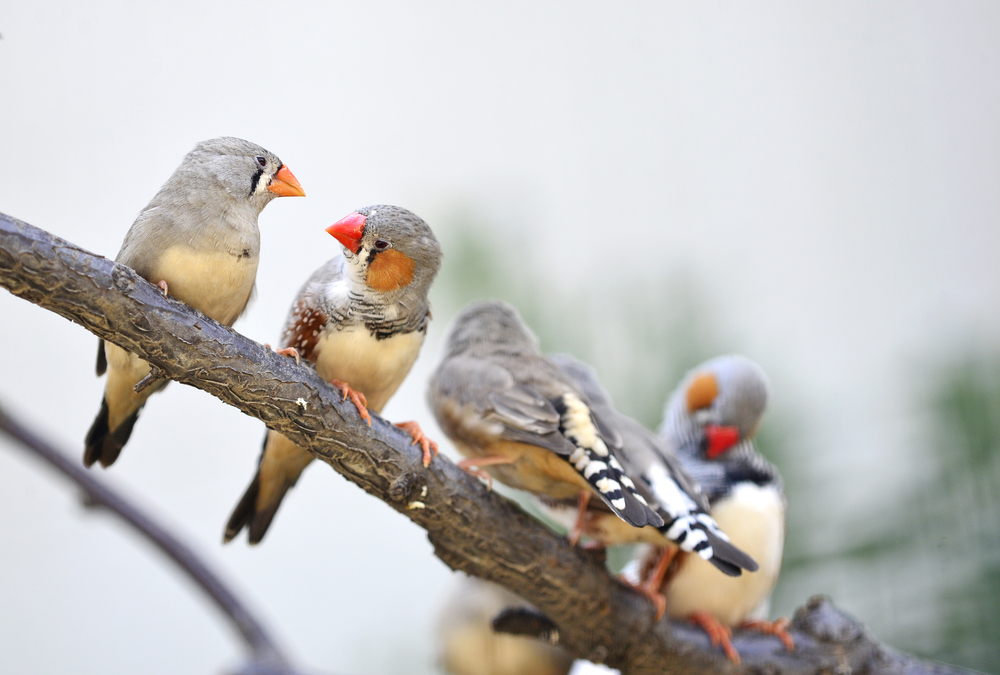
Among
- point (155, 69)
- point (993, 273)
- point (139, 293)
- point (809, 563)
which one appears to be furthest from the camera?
point (993, 273)

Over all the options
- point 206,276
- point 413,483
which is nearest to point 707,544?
point 413,483

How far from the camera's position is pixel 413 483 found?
113 cm

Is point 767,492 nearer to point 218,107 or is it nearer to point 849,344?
point 218,107

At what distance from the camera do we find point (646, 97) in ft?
9.28

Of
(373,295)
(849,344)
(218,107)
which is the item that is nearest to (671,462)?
(373,295)

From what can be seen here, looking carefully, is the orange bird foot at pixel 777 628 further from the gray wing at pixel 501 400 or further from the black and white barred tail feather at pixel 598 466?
the gray wing at pixel 501 400

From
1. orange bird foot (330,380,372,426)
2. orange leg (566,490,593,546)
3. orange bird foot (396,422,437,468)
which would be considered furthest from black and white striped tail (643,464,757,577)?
orange bird foot (330,380,372,426)

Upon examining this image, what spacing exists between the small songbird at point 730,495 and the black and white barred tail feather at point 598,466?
46cm

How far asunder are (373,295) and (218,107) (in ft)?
1.49

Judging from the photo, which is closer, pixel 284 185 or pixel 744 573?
pixel 284 185

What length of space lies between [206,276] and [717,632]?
3.83 ft

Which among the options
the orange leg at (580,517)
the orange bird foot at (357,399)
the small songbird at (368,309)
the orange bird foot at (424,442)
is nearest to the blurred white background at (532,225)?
the small songbird at (368,309)

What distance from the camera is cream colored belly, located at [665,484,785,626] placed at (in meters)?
1.54

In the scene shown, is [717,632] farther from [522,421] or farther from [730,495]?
[522,421]
